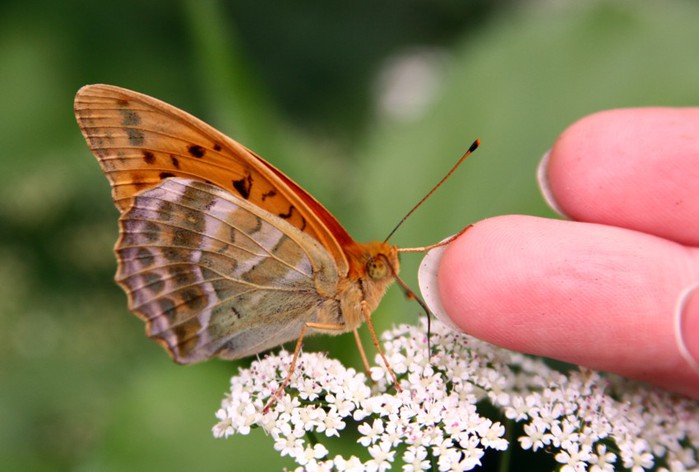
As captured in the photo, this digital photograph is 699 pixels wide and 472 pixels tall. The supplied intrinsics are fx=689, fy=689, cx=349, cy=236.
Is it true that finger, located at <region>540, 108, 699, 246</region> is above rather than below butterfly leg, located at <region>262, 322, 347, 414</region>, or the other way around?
above

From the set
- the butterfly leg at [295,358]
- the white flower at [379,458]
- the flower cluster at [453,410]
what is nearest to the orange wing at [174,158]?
the butterfly leg at [295,358]

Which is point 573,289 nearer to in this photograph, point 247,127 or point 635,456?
point 635,456

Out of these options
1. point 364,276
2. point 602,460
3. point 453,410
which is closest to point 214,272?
point 364,276

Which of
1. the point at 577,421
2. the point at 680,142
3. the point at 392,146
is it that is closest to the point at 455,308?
the point at 577,421

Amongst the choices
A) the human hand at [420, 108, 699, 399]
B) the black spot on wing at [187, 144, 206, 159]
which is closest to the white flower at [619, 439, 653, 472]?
the human hand at [420, 108, 699, 399]

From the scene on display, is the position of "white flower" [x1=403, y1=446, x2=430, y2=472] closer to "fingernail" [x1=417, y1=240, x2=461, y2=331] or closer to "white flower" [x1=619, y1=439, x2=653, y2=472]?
"fingernail" [x1=417, y1=240, x2=461, y2=331]

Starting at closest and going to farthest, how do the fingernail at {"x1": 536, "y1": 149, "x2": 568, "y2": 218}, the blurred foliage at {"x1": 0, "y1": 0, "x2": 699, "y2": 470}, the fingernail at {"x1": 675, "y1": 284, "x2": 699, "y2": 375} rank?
the fingernail at {"x1": 675, "y1": 284, "x2": 699, "y2": 375} < the fingernail at {"x1": 536, "y1": 149, "x2": 568, "y2": 218} < the blurred foliage at {"x1": 0, "y1": 0, "x2": 699, "y2": 470}

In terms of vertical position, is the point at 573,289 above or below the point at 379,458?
above
